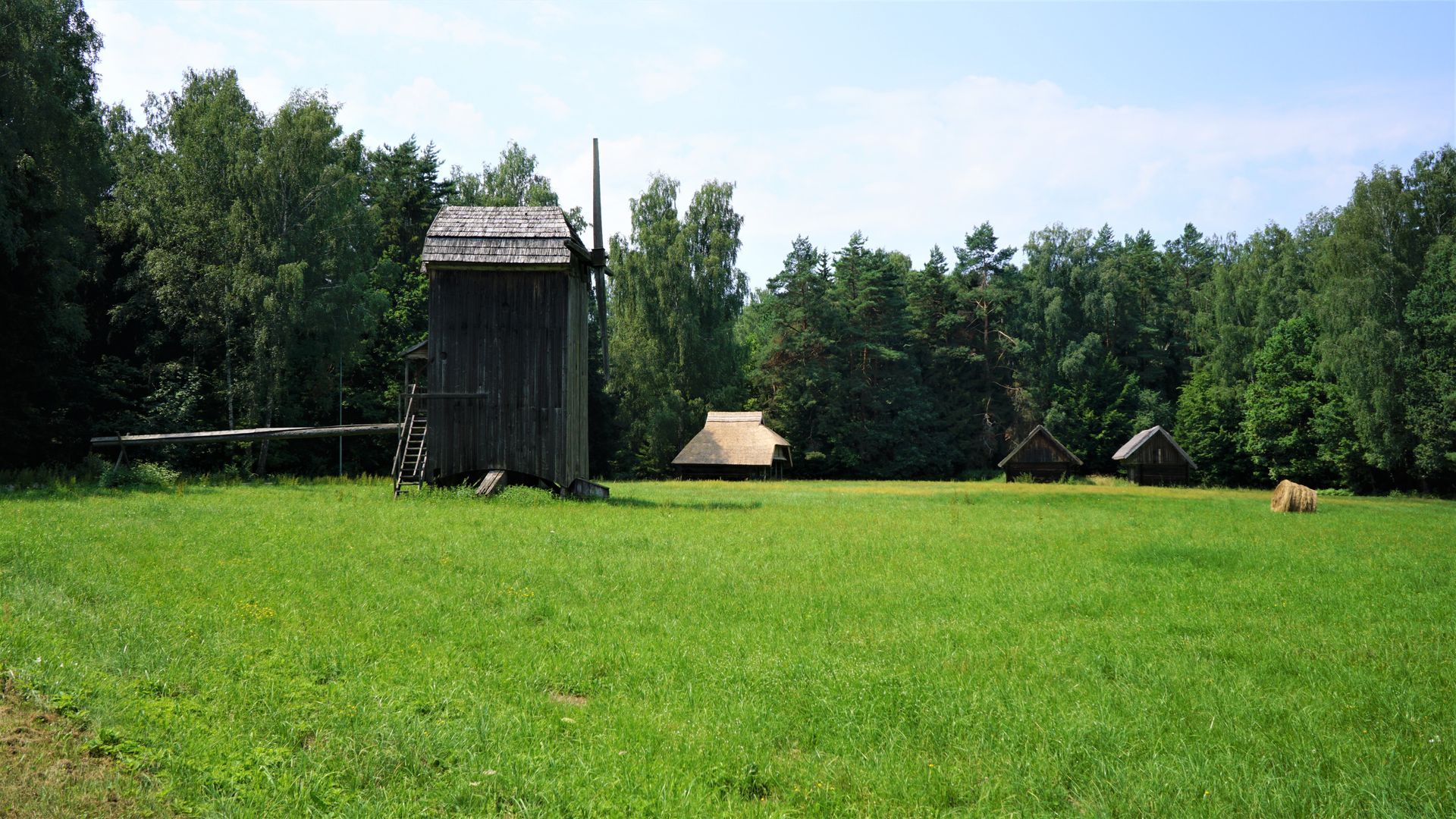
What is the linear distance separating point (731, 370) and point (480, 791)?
52.7 meters

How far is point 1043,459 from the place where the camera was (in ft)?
175

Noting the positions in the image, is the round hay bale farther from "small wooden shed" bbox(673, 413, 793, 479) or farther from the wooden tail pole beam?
"small wooden shed" bbox(673, 413, 793, 479)

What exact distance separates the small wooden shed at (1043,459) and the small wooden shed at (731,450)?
13.9 meters

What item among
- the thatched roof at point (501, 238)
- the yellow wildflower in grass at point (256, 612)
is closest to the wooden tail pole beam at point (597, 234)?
the thatched roof at point (501, 238)

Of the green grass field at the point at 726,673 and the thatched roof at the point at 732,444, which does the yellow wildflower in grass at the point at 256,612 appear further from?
the thatched roof at the point at 732,444

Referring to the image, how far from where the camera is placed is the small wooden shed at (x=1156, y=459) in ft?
168

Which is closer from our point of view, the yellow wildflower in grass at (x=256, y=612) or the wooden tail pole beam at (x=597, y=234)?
the yellow wildflower in grass at (x=256, y=612)

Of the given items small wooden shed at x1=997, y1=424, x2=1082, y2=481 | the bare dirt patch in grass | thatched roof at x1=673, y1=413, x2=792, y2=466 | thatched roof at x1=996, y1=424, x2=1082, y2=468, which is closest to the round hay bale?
thatched roof at x1=996, y1=424, x2=1082, y2=468

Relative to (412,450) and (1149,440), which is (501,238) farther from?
(1149,440)

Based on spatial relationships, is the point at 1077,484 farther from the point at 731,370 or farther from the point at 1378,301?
the point at 731,370

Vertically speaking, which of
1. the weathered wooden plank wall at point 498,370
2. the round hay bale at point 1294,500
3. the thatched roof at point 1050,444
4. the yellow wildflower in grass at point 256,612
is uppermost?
the weathered wooden plank wall at point 498,370

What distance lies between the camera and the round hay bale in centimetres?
2536

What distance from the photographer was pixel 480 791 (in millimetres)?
5062

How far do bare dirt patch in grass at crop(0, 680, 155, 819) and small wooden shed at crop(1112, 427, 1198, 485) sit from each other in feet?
173
